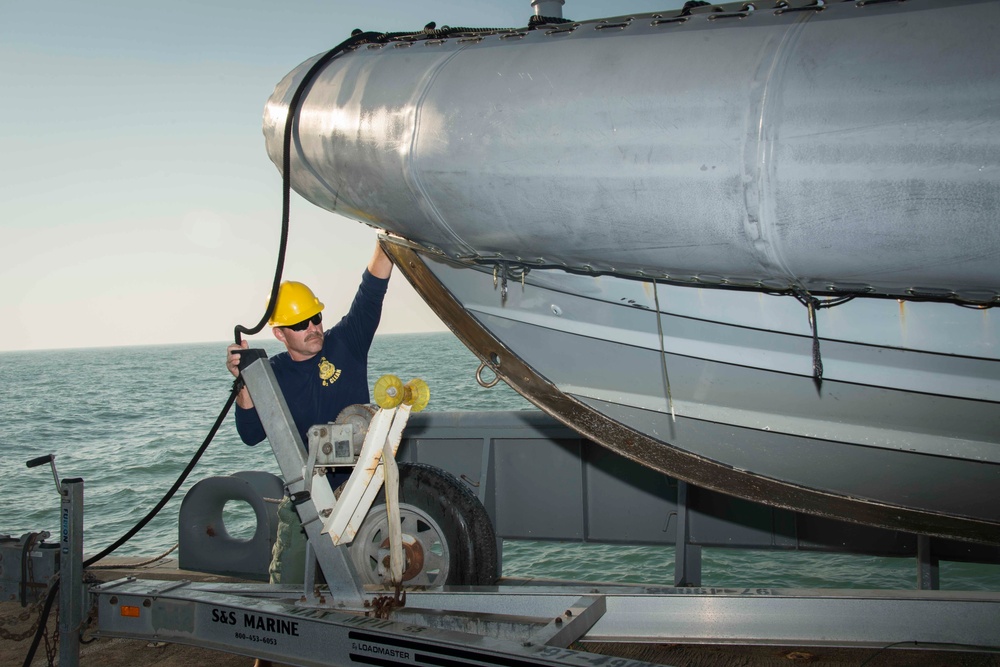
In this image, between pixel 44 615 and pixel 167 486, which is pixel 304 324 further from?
pixel 167 486

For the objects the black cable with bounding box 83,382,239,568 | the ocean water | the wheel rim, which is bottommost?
the ocean water

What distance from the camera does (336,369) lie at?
3.54 metres

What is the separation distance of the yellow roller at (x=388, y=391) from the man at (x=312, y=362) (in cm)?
65

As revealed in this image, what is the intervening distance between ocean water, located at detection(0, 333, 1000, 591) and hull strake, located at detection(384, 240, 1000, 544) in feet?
13.9

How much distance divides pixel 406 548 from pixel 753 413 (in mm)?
1395

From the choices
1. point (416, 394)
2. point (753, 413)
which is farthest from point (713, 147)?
point (416, 394)

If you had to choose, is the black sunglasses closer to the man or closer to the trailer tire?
the man

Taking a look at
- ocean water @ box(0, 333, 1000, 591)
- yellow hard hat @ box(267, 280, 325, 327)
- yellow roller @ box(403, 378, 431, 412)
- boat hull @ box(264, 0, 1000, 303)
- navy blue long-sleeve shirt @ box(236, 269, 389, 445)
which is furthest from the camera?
ocean water @ box(0, 333, 1000, 591)

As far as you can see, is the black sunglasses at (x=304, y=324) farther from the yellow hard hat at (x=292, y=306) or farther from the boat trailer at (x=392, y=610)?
the boat trailer at (x=392, y=610)

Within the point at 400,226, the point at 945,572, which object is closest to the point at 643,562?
the point at 945,572

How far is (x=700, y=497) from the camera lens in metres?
4.47

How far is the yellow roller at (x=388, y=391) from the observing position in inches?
110

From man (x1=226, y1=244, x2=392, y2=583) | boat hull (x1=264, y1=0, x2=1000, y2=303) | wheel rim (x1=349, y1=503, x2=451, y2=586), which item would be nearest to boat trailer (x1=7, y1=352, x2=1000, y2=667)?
wheel rim (x1=349, y1=503, x2=451, y2=586)

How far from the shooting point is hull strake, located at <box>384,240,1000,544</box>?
2.65 m
